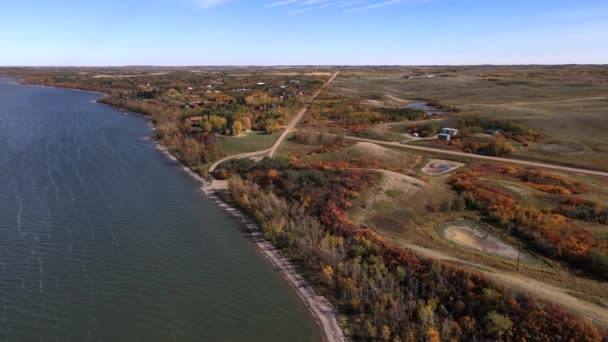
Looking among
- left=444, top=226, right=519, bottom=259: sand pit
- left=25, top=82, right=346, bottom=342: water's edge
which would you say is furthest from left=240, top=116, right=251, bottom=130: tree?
left=444, top=226, right=519, bottom=259: sand pit

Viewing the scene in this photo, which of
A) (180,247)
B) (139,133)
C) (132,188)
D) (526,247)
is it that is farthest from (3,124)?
(526,247)

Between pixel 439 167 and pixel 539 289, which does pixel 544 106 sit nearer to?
pixel 439 167

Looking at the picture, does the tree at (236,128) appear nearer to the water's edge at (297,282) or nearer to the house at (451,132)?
the water's edge at (297,282)

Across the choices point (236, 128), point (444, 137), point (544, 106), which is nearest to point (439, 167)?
point (444, 137)

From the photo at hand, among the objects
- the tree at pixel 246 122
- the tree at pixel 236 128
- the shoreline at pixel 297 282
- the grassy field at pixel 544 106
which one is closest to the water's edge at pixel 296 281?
the shoreline at pixel 297 282

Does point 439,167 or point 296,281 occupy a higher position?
point 439,167

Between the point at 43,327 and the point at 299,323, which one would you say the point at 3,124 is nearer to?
the point at 43,327

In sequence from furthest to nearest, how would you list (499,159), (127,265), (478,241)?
(499,159) → (478,241) → (127,265)

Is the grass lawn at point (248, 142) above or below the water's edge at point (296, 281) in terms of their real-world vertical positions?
above
